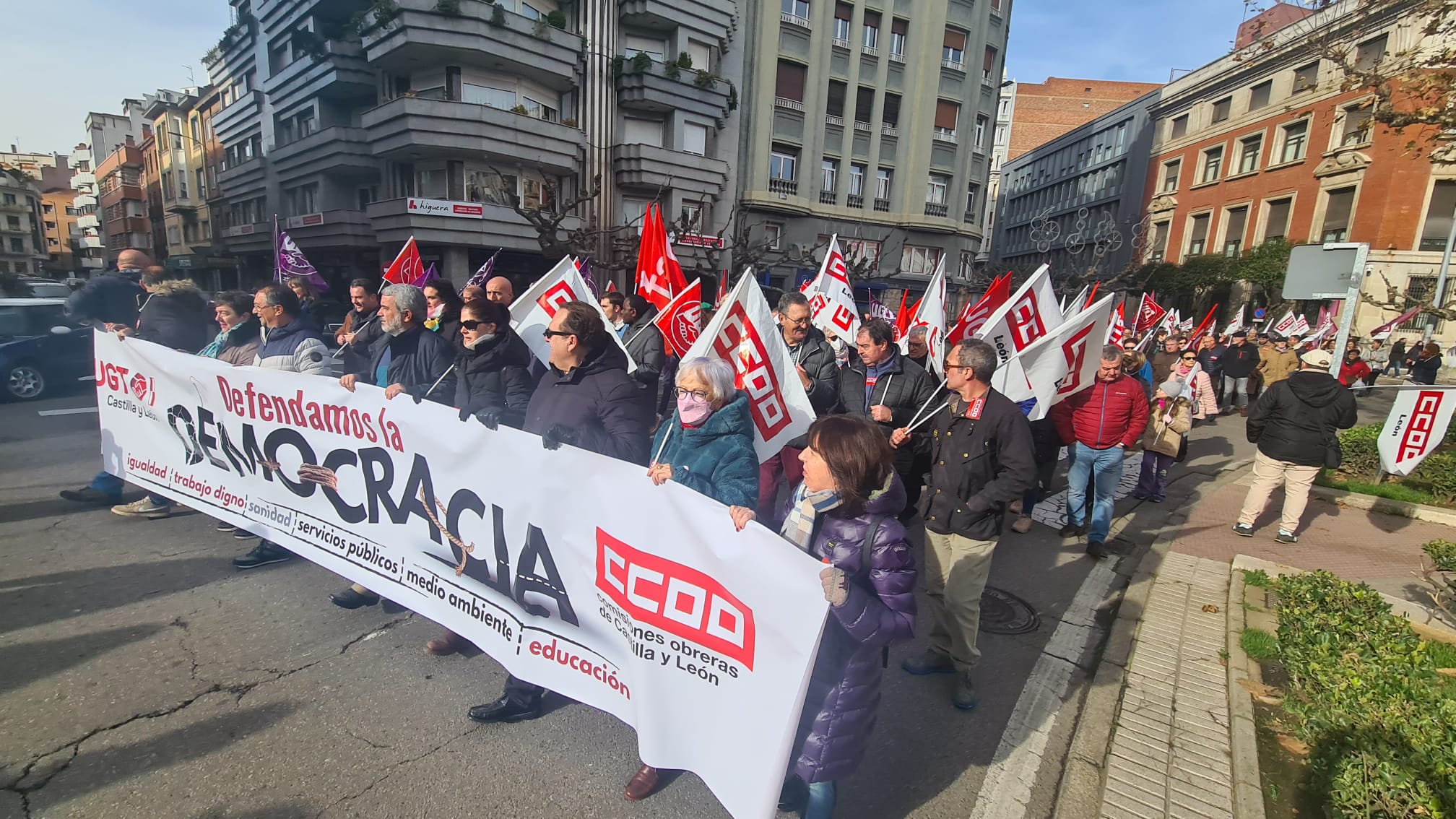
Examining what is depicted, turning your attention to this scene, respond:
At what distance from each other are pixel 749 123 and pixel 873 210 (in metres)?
7.21

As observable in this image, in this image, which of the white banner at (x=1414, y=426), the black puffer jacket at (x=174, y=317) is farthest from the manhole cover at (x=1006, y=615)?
the black puffer jacket at (x=174, y=317)

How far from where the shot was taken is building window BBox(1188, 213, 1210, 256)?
35.8m

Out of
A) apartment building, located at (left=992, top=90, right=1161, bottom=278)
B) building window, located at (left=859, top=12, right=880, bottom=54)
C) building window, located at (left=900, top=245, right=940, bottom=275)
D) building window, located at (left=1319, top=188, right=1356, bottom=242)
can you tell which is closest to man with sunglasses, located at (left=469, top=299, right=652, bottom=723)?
building window, located at (left=900, top=245, right=940, bottom=275)

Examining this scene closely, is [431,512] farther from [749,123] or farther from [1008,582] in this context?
[749,123]

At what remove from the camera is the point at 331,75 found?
2712cm

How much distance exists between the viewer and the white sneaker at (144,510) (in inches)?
203

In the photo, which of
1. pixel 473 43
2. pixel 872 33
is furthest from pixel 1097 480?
pixel 872 33

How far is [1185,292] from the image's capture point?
115 ft

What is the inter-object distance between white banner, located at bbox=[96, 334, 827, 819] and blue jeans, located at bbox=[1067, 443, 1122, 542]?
4.53 metres

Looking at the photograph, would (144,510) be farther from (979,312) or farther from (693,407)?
(979,312)

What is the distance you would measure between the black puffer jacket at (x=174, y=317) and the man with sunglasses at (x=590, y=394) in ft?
13.5

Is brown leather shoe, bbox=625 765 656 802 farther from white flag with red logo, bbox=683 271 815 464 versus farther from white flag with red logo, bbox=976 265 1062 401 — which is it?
white flag with red logo, bbox=976 265 1062 401

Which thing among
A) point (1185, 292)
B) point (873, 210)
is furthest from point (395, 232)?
point (1185, 292)

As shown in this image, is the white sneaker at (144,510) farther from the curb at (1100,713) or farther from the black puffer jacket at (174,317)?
the curb at (1100,713)
